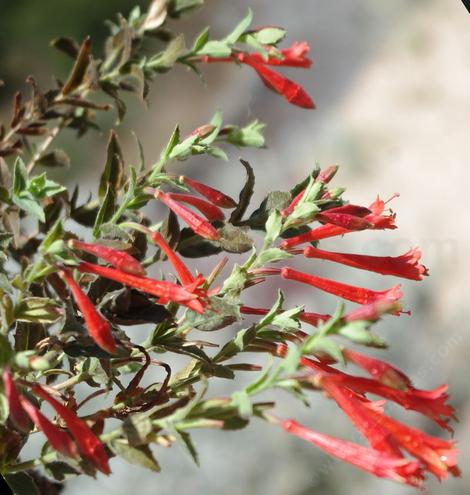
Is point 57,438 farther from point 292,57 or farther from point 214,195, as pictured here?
point 292,57

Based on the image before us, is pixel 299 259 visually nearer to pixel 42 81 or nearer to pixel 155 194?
pixel 42 81

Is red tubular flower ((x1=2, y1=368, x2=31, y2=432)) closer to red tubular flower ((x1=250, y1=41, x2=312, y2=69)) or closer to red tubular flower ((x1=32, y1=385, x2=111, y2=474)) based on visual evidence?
red tubular flower ((x1=32, y1=385, x2=111, y2=474))

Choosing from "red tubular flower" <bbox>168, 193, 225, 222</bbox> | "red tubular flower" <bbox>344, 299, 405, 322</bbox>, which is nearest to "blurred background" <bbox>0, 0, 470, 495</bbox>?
"red tubular flower" <bbox>168, 193, 225, 222</bbox>

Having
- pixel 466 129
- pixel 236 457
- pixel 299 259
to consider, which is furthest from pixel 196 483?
pixel 466 129

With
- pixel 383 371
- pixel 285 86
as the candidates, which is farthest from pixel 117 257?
pixel 285 86

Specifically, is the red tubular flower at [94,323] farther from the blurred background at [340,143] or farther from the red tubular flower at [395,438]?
the blurred background at [340,143]

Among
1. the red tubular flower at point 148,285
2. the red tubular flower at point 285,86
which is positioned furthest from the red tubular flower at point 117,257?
the red tubular flower at point 285,86
